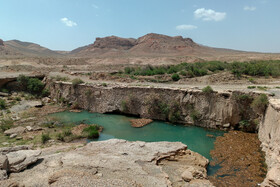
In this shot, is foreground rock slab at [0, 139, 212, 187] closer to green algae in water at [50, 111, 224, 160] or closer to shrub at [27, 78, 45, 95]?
green algae in water at [50, 111, 224, 160]

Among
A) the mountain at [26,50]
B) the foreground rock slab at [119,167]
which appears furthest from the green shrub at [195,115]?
the mountain at [26,50]

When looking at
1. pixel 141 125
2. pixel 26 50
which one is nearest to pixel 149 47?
pixel 26 50

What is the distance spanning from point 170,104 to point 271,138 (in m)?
7.61

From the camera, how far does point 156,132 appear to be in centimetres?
1476

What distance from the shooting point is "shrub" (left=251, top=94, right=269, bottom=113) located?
490 inches

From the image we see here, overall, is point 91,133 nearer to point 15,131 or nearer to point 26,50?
point 15,131

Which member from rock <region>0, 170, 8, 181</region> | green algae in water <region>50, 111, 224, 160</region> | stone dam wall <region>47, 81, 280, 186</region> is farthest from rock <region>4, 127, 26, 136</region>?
rock <region>0, 170, 8, 181</region>

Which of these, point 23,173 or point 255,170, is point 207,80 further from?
point 23,173

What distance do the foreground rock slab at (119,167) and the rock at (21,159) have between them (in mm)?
259

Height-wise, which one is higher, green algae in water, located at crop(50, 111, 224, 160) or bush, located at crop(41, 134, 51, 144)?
bush, located at crop(41, 134, 51, 144)

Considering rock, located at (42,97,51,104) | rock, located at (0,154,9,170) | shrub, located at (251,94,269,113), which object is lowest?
rock, located at (42,97,51,104)

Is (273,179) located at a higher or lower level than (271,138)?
lower

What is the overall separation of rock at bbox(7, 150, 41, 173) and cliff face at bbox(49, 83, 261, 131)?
1015 centimetres

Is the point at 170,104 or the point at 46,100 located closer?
the point at 170,104
